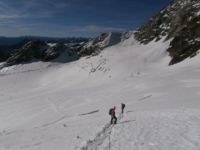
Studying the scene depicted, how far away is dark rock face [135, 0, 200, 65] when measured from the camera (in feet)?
178

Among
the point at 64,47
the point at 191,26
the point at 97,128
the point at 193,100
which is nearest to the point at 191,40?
the point at 191,26

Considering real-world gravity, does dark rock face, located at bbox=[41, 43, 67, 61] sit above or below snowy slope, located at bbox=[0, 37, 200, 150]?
above

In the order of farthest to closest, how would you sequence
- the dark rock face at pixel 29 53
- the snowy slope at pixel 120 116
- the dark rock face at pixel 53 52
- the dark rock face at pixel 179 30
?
the dark rock face at pixel 53 52, the dark rock face at pixel 29 53, the dark rock face at pixel 179 30, the snowy slope at pixel 120 116

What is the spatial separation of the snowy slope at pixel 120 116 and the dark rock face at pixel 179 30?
115 inches

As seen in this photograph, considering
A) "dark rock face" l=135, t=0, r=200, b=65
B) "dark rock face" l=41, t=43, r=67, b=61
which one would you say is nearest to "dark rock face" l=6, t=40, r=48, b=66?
"dark rock face" l=41, t=43, r=67, b=61

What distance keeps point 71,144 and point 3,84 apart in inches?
2880

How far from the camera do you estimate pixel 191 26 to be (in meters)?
59.8

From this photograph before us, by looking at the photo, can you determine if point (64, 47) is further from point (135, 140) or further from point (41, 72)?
point (135, 140)

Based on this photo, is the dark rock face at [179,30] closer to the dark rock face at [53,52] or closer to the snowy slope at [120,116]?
the snowy slope at [120,116]

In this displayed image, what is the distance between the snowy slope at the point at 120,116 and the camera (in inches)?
804

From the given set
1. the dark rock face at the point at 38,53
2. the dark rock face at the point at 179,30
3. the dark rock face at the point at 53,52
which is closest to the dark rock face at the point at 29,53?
the dark rock face at the point at 38,53

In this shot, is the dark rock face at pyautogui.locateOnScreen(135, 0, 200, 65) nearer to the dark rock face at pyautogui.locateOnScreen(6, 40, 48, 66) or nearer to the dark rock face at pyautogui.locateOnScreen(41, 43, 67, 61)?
the dark rock face at pyautogui.locateOnScreen(41, 43, 67, 61)

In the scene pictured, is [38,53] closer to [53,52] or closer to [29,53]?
[29,53]

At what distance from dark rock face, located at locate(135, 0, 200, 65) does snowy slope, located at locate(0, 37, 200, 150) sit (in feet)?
9.55
